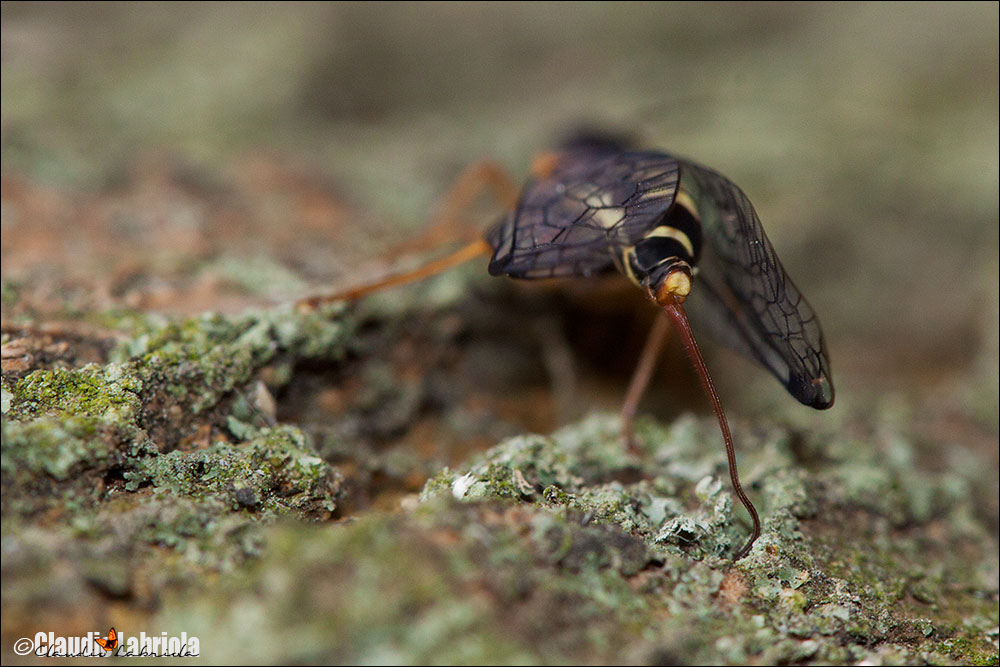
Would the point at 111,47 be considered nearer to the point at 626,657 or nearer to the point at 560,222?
the point at 560,222

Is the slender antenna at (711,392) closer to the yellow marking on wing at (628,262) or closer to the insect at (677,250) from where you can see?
the insect at (677,250)

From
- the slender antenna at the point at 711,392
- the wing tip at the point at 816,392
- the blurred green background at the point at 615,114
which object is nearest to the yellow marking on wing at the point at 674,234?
the slender antenna at the point at 711,392

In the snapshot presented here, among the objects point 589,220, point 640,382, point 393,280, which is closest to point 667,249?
point 589,220

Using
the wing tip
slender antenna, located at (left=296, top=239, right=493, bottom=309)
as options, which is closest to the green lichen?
slender antenna, located at (left=296, top=239, right=493, bottom=309)

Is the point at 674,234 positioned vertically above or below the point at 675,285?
above

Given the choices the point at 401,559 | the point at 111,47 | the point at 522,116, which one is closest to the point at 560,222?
the point at 401,559

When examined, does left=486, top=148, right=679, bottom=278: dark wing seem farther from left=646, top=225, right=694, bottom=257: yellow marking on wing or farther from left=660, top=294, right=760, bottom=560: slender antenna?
left=660, top=294, right=760, bottom=560: slender antenna

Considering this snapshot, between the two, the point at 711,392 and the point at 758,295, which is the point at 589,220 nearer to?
the point at 758,295
